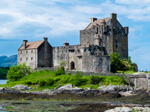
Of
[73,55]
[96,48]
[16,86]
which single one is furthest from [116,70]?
[16,86]

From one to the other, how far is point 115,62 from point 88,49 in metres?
6.27

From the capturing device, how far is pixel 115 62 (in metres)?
59.5

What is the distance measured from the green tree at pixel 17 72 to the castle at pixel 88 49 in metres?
5.01

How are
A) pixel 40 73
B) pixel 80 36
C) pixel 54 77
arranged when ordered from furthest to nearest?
pixel 80 36, pixel 40 73, pixel 54 77

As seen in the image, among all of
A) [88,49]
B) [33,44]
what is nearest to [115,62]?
[88,49]

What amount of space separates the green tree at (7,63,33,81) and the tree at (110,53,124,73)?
738 inches

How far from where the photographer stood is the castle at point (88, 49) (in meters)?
55.4

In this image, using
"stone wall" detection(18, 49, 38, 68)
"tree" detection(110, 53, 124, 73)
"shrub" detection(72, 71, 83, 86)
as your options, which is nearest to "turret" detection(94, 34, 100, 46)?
"tree" detection(110, 53, 124, 73)

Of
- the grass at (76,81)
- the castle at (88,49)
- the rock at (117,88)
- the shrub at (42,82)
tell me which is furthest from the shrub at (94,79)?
the shrub at (42,82)

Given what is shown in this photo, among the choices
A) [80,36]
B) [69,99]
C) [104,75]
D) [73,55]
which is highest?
[80,36]

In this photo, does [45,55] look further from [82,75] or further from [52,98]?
[52,98]

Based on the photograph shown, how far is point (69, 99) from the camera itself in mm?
40625

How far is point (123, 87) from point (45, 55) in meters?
30.7

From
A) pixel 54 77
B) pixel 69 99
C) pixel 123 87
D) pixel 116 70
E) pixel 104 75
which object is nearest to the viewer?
pixel 69 99
